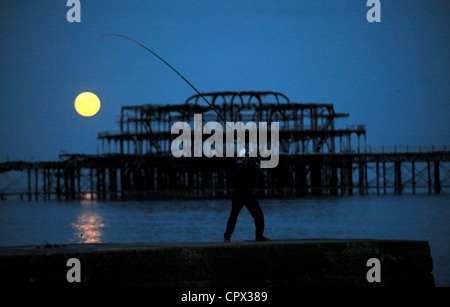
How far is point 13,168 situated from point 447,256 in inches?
2487

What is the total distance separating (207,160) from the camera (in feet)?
190

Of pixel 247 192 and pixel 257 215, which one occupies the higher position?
pixel 247 192

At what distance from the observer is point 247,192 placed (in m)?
9.23

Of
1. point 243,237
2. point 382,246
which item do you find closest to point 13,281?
point 382,246

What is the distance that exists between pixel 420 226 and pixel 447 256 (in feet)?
37.2

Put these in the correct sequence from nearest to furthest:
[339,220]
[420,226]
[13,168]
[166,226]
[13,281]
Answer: [13,281], [420,226], [166,226], [339,220], [13,168]

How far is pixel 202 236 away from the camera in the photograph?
22.5 meters

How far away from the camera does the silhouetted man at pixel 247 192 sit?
9.23 metres

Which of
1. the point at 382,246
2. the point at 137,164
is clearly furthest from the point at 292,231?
the point at 137,164

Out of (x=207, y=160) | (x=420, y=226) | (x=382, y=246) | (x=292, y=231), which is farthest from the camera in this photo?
(x=207, y=160)

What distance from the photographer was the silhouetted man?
9.23 metres

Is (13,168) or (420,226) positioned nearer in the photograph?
(420,226)
